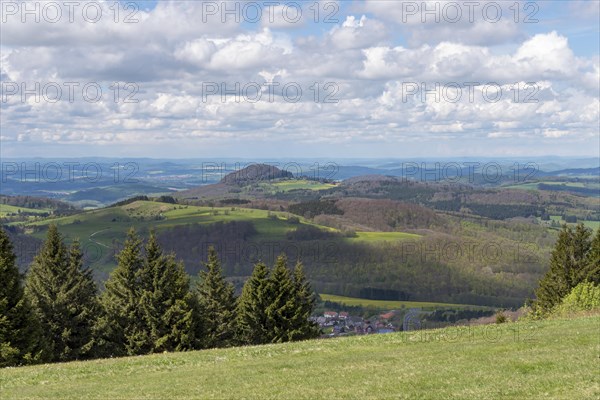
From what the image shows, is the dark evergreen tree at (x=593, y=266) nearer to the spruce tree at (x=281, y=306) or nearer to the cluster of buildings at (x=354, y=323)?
the spruce tree at (x=281, y=306)

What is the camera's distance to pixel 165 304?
4888 centimetres

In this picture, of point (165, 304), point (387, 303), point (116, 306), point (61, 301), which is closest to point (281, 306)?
point (165, 304)

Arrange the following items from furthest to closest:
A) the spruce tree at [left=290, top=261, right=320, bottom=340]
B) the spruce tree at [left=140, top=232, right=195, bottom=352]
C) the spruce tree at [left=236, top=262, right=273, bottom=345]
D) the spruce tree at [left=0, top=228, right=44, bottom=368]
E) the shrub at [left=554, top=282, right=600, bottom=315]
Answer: the spruce tree at [left=290, top=261, right=320, bottom=340] < the spruce tree at [left=236, top=262, right=273, bottom=345] < the shrub at [left=554, top=282, right=600, bottom=315] < the spruce tree at [left=140, top=232, right=195, bottom=352] < the spruce tree at [left=0, top=228, right=44, bottom=368]

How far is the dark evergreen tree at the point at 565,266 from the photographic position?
66438 millimetres

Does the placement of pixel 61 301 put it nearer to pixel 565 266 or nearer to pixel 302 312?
pixel 302 312

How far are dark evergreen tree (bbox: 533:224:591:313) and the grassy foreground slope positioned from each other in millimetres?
33812

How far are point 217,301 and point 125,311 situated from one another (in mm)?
13536

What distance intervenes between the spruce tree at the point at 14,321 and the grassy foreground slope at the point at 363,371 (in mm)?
7204

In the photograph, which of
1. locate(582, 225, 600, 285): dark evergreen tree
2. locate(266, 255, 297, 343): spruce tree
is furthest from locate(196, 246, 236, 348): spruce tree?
locate(582, 225, 600, 285): dark evergreen tree

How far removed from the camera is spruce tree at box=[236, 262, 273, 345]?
56562 millimetres

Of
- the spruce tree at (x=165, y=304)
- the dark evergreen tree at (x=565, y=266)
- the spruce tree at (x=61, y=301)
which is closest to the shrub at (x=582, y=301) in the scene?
the dark evergreen tree at (x=565, y=266)

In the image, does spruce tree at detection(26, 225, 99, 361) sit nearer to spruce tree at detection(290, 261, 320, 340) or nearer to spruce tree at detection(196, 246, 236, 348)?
spruce tree at detection(196, 246, 236, 348)

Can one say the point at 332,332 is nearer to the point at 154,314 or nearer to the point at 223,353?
the point at 154,314

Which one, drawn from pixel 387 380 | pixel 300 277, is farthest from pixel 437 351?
pixel 300 277
